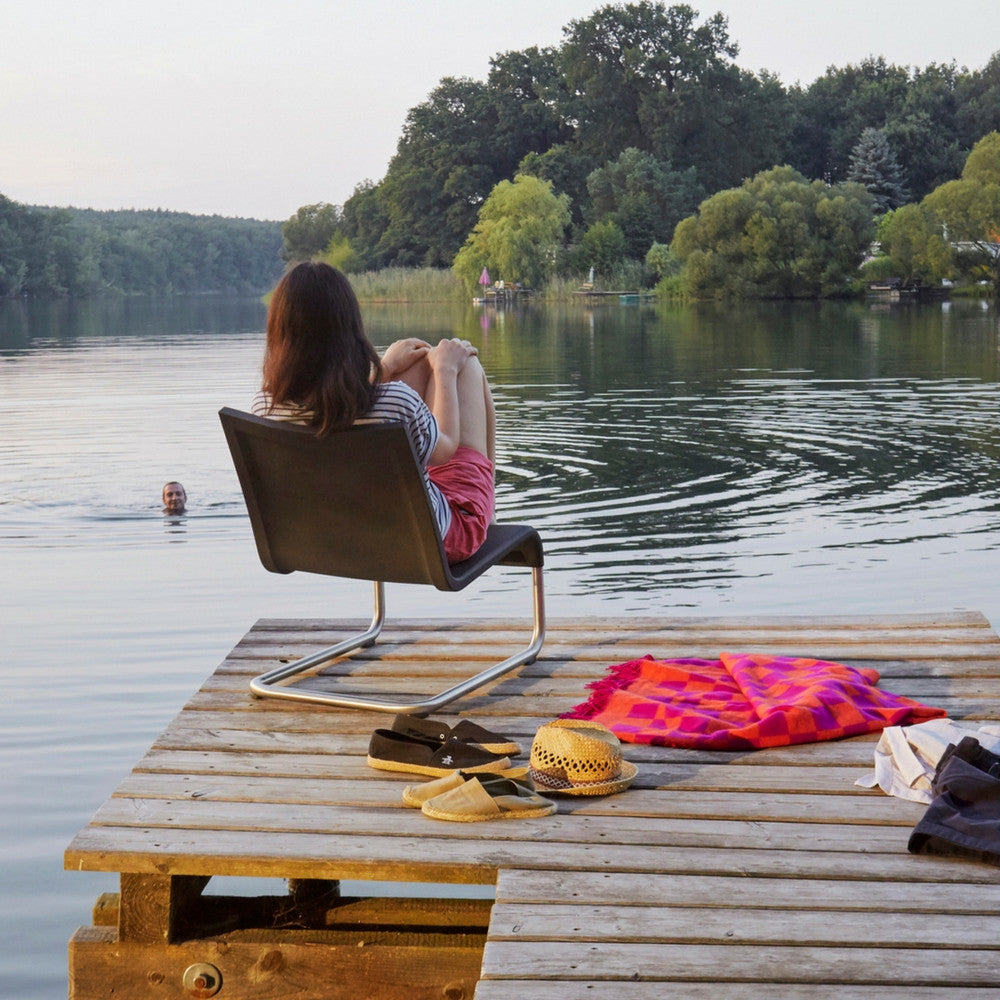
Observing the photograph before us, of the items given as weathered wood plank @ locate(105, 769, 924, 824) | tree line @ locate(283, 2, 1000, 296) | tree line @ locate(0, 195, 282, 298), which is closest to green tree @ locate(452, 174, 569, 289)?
tree line @ locate(283, 2, 1000, 296)

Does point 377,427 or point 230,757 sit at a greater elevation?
point 377,427

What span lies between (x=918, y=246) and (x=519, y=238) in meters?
15.6

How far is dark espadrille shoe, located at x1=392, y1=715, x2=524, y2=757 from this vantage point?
3201mm

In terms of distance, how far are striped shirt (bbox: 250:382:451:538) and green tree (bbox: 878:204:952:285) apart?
42.7m

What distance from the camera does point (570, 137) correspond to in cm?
7319

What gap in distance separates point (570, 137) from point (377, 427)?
72.4m

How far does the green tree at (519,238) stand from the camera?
2106 inches

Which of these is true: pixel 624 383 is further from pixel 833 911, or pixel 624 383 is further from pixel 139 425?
pixel 833 911

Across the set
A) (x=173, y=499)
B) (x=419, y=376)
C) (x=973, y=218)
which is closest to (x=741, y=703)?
(x=419, y=376)

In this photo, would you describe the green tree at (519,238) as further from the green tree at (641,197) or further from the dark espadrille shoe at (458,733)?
the dark espadrille shoe at (458,733)

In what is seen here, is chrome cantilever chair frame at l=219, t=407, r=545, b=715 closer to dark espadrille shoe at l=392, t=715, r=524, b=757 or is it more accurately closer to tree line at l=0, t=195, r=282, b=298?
dark espadrille shoe at l=392, t=715, r=524, b=757

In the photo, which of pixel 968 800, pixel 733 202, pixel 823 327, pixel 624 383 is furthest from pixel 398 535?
pixel 733 202

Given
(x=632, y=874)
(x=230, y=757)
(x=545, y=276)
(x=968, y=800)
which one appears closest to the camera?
(x=632, y=874)

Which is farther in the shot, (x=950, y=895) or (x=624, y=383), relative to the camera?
(x=624, y=383)
